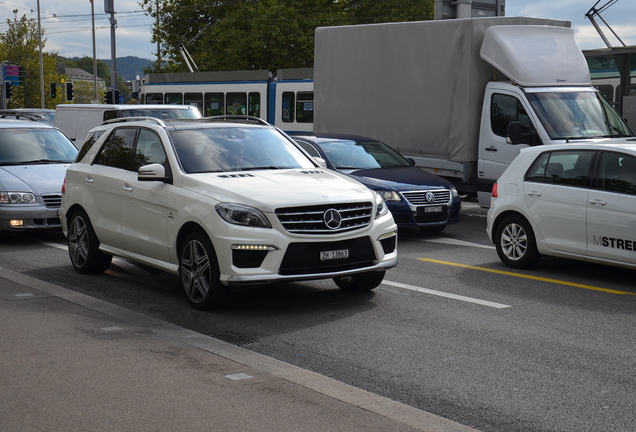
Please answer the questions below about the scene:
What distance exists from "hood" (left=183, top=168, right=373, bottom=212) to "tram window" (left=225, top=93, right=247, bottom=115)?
21.1 metres

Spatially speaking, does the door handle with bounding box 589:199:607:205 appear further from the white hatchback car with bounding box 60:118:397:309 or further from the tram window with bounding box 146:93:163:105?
the tram window with bounding box 146:93:163:105

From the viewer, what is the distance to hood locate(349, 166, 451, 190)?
1302cm

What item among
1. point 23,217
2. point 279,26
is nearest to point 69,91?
point 279,26

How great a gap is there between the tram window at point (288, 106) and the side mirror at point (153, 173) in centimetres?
1950

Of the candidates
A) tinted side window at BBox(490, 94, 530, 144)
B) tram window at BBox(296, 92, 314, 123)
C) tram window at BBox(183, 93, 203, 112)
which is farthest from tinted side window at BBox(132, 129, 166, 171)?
tram window at BBox(183, 93, 203, 112)

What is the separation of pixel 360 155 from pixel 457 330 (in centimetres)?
730

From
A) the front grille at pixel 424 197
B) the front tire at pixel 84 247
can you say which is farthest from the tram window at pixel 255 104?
the front tire at pixel 84 247

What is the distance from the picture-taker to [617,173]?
9.16 metres

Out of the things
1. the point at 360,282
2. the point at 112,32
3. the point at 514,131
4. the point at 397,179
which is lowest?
the point at 360,282

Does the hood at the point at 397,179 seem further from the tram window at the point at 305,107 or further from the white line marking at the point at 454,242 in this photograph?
the tram window at the point at 305,107

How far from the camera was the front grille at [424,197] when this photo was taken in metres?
12.9

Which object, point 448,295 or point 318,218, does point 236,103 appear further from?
point 318,218

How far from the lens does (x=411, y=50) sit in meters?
16.4

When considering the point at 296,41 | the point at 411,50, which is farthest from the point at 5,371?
the point at 296,41
